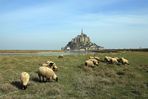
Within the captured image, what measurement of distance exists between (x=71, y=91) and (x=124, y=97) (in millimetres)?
3840

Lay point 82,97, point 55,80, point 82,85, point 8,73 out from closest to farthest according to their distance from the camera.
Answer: point 82,97 → point 82,85 → point 55,80 → point 8,73

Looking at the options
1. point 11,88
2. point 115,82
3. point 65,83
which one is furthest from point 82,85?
point 11,88

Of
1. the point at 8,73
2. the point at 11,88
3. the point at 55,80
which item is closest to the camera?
the point at 11,88

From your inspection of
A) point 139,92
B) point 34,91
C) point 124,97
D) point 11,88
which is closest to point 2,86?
point 11,88

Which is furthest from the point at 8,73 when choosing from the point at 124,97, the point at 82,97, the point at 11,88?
the point at 124,97

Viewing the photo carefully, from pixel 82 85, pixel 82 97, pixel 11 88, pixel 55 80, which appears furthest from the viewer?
pixel 55 80

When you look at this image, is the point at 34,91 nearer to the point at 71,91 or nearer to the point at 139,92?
the point at 71,91

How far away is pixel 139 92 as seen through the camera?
20750mm

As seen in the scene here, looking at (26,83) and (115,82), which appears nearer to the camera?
(26,83)

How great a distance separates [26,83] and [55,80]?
380cm

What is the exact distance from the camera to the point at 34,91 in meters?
19.7

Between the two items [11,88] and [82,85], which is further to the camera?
[82,85]

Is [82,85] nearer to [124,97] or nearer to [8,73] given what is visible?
[124,97]

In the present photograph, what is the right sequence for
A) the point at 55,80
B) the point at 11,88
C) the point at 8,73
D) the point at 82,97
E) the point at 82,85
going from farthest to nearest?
the point at 8,73, the point at 55,80, the point at 82,85, the point at 11,88, the point at 82,97
